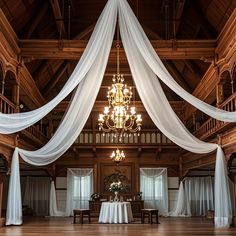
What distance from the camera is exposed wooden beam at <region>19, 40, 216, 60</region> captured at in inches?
473

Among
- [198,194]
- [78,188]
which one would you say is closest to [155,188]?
[198,194]

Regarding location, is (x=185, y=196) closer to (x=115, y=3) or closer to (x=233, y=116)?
(x=233, y=116)

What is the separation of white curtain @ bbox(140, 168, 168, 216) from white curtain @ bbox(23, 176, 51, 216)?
4.50 meters

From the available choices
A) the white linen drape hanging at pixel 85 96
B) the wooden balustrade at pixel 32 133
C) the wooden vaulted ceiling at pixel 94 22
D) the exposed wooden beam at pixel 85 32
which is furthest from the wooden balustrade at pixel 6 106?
the exposed wooden beam at pixel 85 32

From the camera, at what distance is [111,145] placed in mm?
18500

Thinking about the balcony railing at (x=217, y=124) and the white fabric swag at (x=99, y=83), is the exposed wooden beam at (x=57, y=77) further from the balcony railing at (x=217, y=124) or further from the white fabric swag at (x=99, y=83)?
the white fabric swag at (x=99, y=83)

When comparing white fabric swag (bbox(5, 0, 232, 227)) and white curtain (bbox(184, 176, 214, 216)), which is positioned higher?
white fabric swag (bbox(5, 0, 232, 227))

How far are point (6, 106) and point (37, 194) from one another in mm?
8590

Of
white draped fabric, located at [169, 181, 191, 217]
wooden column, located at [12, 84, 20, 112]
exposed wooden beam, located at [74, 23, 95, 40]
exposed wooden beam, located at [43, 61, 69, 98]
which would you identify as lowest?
white draped fabric, located at [169, 181, 191, 217]

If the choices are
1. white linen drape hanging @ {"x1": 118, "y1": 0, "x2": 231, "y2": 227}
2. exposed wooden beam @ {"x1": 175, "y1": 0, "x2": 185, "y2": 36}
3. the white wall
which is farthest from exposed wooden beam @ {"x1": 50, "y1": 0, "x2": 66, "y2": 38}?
the white wall

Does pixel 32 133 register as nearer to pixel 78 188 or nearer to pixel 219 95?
pixel 78 188

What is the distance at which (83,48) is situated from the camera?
12.1 metres

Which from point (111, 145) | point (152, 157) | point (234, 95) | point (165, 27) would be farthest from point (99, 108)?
point (234, 95)

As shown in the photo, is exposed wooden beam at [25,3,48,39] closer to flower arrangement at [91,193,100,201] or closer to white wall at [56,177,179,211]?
flower arrangement at [91,193,100,201]
